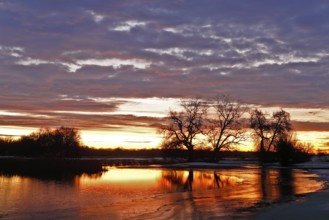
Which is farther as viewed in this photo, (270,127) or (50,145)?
(50,145)

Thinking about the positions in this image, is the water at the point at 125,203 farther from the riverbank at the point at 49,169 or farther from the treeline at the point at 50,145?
the treeline at the point at 50,145

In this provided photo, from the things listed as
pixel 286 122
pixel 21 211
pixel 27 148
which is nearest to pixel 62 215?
pixel 21 211

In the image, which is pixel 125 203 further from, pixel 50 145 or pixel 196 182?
pixel 50 145

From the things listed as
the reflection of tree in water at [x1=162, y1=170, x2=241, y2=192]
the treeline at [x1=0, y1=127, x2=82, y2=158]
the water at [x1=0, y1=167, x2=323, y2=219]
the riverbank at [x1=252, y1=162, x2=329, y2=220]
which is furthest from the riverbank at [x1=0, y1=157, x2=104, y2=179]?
the treeline at [x1=0, y1=127, x2=82, y2=158]

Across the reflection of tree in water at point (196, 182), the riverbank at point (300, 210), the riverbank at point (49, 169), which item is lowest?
the riverbank at point (300, 210)

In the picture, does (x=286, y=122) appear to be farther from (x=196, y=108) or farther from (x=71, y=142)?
(x=71, y=142)

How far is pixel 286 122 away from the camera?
80875 millimetres

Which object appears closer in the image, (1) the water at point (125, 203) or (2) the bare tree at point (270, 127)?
(1) the water at point (125, 203)

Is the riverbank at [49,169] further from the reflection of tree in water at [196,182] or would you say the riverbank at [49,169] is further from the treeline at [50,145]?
the treeline at [50,145]

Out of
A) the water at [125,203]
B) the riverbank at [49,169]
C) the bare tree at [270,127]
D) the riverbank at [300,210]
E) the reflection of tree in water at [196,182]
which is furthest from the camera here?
the bare tree at [270,127]

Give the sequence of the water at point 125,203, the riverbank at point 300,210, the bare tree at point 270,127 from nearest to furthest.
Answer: the riverbank at point 300,210 → the water at point 125,203 → the bare tree at point 270,127

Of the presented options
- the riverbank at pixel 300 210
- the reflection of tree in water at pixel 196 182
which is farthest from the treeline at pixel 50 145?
the riverbank at pixel 300 210

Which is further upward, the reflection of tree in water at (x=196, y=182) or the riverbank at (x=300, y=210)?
the reflection of tree in water at (x=196, y=182)

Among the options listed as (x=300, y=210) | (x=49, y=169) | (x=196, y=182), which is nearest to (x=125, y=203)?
(x=300, y=210)
